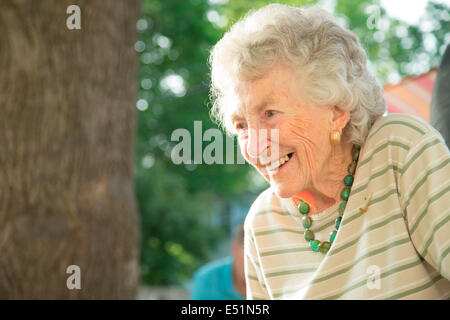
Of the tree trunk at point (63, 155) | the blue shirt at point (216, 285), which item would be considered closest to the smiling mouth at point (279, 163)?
the tree trunk at point (63, 155)

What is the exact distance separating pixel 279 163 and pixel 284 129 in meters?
0.12

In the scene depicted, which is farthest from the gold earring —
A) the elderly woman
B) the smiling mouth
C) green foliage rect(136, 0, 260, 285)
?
green foliage rect(136, 0, 260, 285)

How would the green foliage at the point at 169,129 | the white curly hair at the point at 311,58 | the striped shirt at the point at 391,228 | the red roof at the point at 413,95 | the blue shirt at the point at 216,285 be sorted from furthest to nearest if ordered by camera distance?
the green foliage at the point at 169,129
the blue shirt at the point at 216,285
the red roof at the point at 413,95
the white curly hair at the point at 311,58
the striped shirt at the point at 391,228

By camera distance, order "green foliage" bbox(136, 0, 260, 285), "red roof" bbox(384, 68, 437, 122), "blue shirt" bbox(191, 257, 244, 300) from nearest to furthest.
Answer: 1. "red roof" bbox(384, 68, 437, 122)
2. "blue shirt" bbox(191, 257, 244, 300)
3. "green foliage" bbox(136, 0, 260, 285)

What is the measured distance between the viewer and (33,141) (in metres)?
3.19

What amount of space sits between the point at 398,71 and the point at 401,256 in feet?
53.7

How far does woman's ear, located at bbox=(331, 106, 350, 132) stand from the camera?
1.83 metres

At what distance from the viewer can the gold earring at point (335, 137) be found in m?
1.81

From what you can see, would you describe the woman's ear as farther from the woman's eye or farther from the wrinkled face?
the woman's eye

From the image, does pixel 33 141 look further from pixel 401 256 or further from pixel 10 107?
pixel 401 256

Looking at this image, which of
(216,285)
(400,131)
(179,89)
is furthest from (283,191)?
(179,89)

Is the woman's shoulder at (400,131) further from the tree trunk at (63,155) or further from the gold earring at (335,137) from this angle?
the tree trunk at (63,155)

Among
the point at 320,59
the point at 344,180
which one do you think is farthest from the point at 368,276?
the point at 320,59

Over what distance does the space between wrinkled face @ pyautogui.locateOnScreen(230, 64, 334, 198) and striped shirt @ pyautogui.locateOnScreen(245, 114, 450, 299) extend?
156mm
